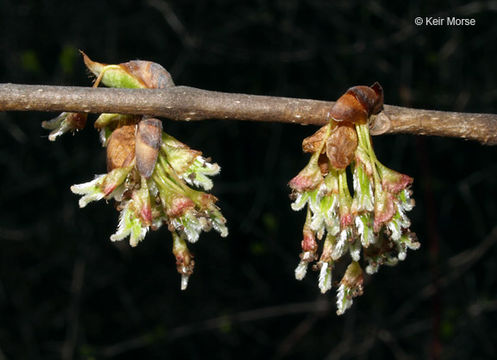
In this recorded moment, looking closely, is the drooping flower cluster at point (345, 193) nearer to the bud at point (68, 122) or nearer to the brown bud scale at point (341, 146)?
the brown bud scale at point (341, 146)

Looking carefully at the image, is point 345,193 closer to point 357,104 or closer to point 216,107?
point 357,104

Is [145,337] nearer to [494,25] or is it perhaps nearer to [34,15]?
[34,15]

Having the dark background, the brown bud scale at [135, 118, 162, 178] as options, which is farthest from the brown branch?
the dark background

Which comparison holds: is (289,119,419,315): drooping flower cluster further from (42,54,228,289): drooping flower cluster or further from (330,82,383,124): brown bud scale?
(42,54,228,289): drooping flower cluster

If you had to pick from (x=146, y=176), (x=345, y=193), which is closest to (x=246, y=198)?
(x=345, y=193)

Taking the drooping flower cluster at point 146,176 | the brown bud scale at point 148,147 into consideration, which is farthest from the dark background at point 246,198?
the brown bud scale at point 148,147

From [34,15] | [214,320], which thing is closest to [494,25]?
[214,320]
